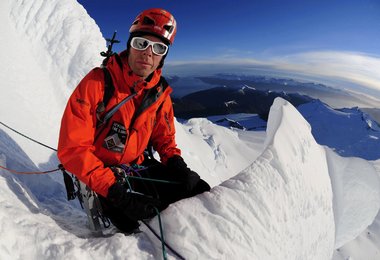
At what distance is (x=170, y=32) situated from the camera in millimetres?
2553

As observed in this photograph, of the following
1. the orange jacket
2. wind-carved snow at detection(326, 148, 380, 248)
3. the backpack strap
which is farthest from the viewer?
wind-carved snow at detection(326, 148, 380, 248)

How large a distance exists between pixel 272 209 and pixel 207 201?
2.24 ft

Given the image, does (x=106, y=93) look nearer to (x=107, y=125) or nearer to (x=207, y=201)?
(x=107, y=125)

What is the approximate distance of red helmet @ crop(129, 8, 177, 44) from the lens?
2451 mm

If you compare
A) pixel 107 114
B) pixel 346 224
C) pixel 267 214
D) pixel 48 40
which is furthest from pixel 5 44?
pixel 346 224

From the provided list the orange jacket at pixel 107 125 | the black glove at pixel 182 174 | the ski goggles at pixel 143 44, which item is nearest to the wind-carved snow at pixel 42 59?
the orange jacket at pixel 107 125

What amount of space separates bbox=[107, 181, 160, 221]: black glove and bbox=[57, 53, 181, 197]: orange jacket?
6cm

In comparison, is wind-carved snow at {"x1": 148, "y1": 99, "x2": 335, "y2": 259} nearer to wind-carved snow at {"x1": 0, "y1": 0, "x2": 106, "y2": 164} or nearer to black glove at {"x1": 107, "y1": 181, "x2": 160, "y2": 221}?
black glove at {"x1": 107, "y1": 181, "x2": 160, "y2": 221}

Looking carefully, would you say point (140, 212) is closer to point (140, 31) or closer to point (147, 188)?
point (147, 188)

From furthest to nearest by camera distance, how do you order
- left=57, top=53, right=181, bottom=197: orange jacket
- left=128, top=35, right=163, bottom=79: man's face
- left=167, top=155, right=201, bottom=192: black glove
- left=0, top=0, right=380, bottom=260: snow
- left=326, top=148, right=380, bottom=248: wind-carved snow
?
left=326, top=148, right=380, bottom=248: wind-carved snow → left=167, top=155, right=201, bottom=192: black glove → left=128, top=35, right=163, bottom=79: man's face → left=57, top=53, right=181, bottom=197: orange jacket → left=0, top=0, right=380, bottom=260: snow

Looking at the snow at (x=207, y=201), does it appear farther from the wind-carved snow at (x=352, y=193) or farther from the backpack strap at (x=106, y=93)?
the backpack strap at (x=106, y=93)

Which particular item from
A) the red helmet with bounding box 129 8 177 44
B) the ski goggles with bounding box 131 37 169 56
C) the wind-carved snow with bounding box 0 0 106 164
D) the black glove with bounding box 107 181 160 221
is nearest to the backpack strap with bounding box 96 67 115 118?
the ski goggles with bounding box 131 37 169 56

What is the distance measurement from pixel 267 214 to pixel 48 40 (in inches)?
291

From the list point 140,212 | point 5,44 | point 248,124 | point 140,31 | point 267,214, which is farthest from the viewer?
point 248,124
